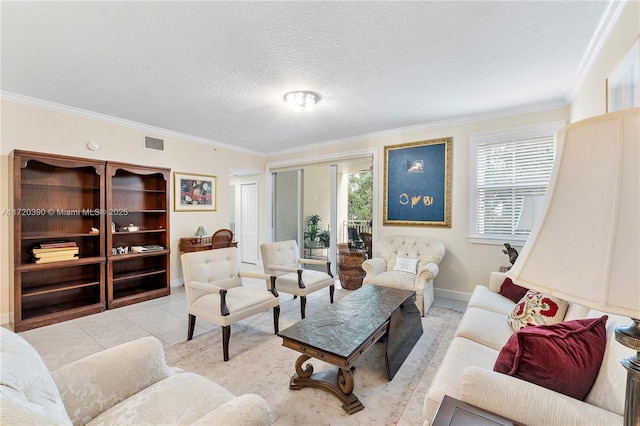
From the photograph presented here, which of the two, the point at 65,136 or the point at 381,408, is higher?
the point at 65,136

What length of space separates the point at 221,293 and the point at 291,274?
139 cm

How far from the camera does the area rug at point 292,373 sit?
5.81 feet

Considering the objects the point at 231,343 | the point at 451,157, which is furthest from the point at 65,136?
the point at 451,157

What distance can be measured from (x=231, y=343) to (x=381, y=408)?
155cm

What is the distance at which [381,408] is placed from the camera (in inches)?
72.1

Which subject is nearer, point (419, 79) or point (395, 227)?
point (419, 79)

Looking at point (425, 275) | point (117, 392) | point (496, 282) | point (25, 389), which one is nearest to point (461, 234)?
point (425, 275)

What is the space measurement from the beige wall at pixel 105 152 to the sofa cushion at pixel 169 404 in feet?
10.6

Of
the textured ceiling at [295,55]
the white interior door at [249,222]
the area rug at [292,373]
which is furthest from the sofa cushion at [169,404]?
the white interior door at [249,222]

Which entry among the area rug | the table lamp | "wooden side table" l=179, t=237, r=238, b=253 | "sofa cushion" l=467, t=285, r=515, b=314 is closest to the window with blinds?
"sofa cushion" l=467, t=285, r=515, b=314

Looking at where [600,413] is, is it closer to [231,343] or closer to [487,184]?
[231,343]

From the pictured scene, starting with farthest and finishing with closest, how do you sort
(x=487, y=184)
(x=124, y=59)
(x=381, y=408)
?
(x=487, y=184) < (x=124, y=59) < (x=381, y=408)

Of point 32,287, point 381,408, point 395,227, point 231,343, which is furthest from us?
point 395,227

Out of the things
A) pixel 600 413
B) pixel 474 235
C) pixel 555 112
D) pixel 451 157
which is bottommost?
pixel 600 413
